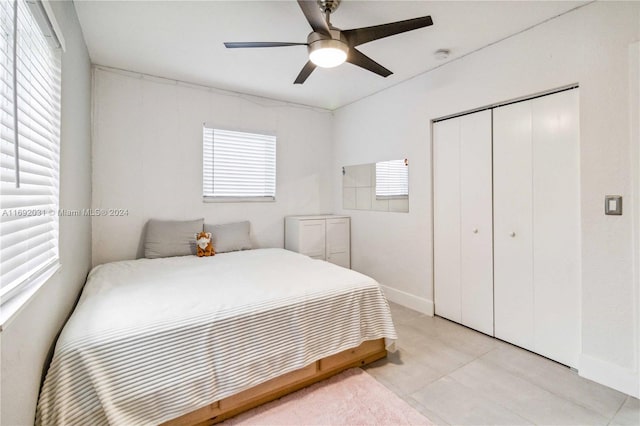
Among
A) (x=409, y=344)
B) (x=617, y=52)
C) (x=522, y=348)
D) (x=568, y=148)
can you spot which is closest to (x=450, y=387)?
(x=409, y=344)

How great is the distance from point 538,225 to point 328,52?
2044 millimetres

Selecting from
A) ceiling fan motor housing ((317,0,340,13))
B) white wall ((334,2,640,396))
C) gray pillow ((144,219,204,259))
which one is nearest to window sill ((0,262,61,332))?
gray pillow ((144,219,204,259))

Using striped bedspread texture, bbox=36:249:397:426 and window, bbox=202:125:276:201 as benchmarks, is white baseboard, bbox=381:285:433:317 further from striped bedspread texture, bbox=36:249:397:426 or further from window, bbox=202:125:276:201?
window, bbox=202:125:276:201

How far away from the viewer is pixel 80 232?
2.20 metres

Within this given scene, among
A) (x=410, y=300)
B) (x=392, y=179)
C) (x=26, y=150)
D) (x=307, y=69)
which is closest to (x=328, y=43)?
(x=307, y=69)

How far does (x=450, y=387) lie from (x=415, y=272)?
140 cm

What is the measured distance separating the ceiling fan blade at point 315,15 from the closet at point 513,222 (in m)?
1.72

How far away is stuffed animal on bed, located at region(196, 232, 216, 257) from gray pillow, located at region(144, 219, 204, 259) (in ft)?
0.34

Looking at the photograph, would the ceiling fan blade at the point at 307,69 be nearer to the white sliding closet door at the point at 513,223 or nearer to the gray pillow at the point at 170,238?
the white sliding closet door at the point at 513,223

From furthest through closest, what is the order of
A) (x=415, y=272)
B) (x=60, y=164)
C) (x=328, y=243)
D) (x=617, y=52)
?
(x=328, y=243) < (x=415, y=272) < (x=617, y=52) < (x=60, y=164)

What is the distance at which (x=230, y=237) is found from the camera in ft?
11.1

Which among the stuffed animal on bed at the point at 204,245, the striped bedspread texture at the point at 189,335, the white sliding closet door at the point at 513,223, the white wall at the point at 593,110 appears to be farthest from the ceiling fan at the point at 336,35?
the stuffed animal on bed at the point at 204,245

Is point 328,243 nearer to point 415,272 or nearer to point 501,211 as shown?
point 415,272

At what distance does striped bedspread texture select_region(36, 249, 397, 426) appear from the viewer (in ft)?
4.12
